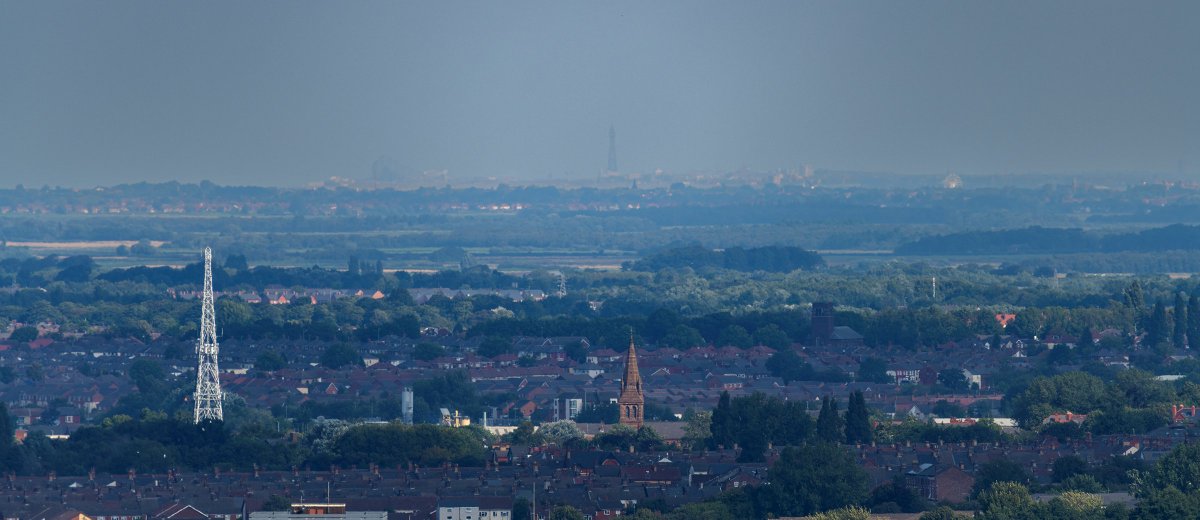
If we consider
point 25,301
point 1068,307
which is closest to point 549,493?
point 1068,307

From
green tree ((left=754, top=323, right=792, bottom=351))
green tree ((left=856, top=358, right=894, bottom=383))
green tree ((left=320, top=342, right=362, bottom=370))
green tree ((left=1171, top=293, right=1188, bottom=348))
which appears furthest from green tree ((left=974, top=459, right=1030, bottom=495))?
green tree ((left=754, top=323, right=792, bottom=351))

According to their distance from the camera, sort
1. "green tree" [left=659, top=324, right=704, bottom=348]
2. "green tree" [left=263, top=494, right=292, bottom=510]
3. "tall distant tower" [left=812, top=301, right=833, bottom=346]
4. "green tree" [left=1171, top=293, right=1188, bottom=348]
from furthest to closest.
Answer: "tall distant tower" [left=812, top=301, right=833, bottom=346] → "green tree" [left=659, top=324, right=704, bottom=348] → "green tree" [left=1171, top=293, right=1188, bottom=348] → "green tree" [left=263, top=494, right=292, bottom=510]

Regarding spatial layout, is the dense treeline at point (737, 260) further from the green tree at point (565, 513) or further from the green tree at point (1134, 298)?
the green tree at point (565, 513)

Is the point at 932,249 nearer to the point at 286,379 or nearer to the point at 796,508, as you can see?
the point at 286,379

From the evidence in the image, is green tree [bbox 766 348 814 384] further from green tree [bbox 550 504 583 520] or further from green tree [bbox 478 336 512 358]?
green tree [bbox 550 504 583 520]

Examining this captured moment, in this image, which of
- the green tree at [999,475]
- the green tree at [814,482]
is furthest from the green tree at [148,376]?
the green tree at [999,475]

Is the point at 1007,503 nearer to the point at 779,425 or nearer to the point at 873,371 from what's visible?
the point at 779,425
